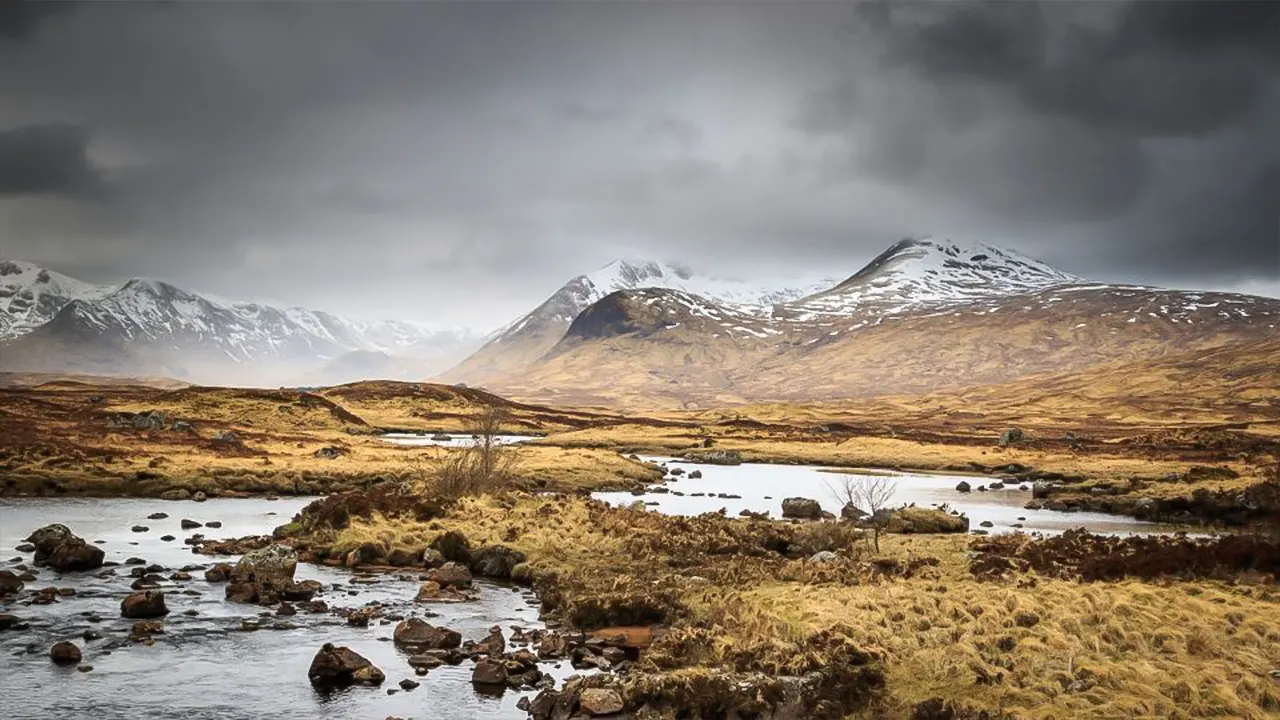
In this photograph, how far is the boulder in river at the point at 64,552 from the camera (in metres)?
36.8

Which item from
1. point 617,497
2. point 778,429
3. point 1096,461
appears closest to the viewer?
point 617,497

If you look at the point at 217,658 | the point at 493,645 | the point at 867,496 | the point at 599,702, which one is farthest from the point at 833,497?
the point at 599,702

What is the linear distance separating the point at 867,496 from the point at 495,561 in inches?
1296

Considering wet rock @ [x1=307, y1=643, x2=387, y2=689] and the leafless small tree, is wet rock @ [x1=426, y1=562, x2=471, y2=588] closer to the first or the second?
wet rock @ [x1=307, y1=643, x2=387, y2=689]

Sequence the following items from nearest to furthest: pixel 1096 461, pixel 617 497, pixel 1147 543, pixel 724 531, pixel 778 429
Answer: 1. pixel 1147 543
2. pixel 724 531
3. pixel 617 497
4. pixel 1096 461
5. pixel 778 429

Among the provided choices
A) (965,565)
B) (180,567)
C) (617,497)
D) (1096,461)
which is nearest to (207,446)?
(617,497)

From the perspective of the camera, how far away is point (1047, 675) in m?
20.9

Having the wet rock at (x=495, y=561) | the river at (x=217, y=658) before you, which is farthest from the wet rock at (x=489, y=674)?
the wet rock at (x=495, y=561)

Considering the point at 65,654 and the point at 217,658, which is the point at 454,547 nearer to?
the point at 217,658

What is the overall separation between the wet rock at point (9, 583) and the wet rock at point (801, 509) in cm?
3999

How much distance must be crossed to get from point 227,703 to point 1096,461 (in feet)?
307

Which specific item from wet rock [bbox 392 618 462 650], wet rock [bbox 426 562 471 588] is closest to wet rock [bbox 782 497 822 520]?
wet rock [bbox 426 562 471 588]

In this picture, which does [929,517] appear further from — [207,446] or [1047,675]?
[207,446]

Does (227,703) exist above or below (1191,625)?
below
